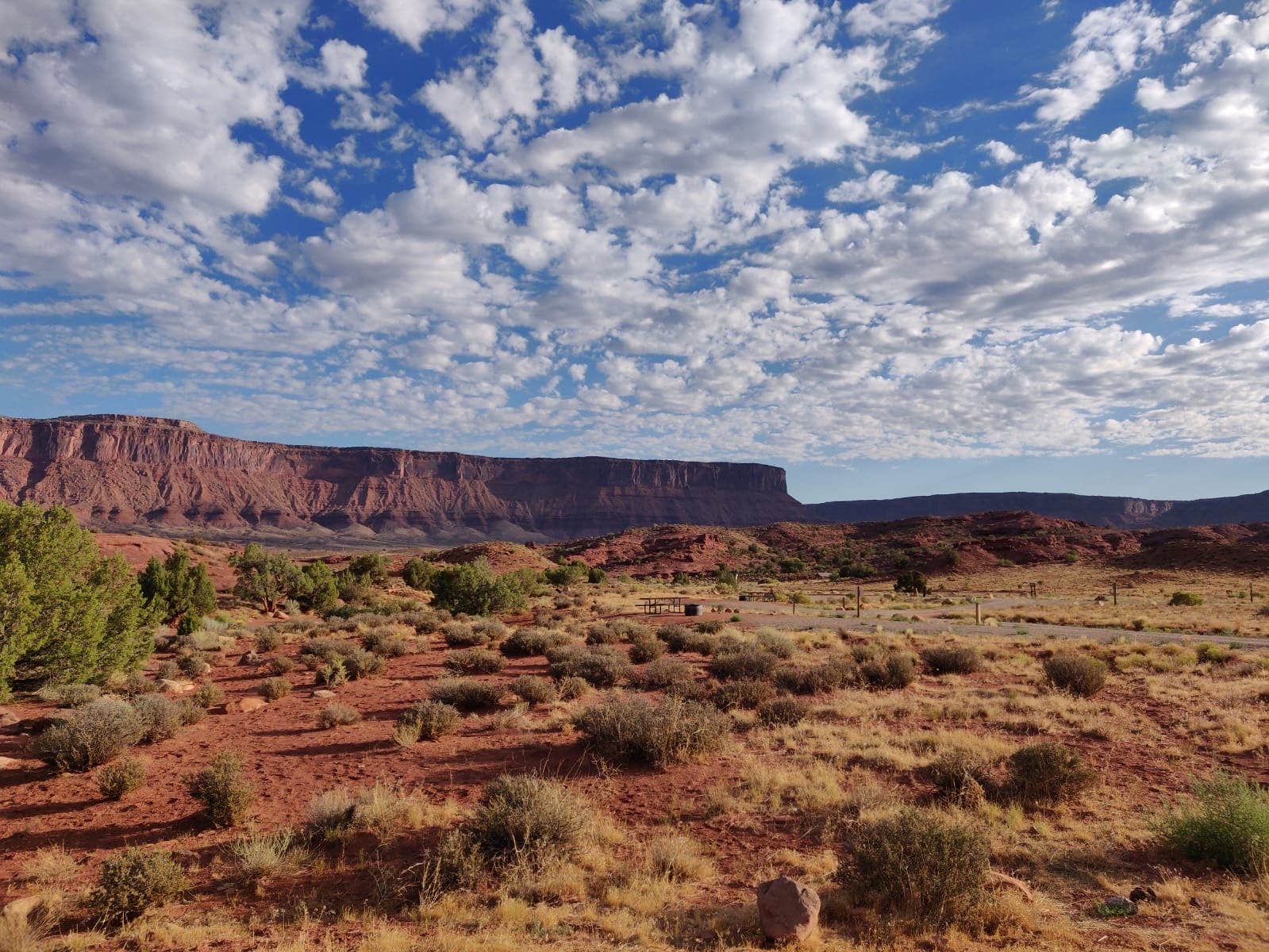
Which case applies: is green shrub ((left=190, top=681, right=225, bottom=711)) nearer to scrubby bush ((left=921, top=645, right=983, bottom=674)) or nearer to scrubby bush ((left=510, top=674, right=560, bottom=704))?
scrubby bush ((left=510, top=674, right=560, bottom=704))

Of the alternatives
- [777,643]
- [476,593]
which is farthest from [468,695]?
[476,593]

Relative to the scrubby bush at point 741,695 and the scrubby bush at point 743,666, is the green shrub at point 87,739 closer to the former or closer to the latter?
the scrubby bush at point 741,695

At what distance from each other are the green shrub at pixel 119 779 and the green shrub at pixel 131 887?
3020 mm

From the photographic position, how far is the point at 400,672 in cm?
1658

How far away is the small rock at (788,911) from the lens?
5.09 metres

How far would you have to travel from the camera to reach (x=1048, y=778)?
8125 millimetres

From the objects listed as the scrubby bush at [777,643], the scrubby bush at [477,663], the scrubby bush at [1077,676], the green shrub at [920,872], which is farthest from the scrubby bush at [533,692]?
the scrubby bush at [1077,676]

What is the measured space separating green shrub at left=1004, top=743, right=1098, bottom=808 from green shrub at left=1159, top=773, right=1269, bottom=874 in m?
1.11

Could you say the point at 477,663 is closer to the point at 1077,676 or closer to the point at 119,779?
the point at 119,779

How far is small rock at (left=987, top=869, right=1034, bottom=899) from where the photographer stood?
5.79 meters

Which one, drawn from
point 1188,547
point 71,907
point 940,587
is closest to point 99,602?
point 71,907

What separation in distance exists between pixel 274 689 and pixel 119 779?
5.42 meters

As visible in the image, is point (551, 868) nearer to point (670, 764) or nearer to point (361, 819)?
point (361, 819)

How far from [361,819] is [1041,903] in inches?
269
